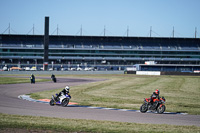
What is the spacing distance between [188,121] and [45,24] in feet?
303

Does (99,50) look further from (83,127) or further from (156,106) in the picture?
(83,127)

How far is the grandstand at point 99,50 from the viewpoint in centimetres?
12162

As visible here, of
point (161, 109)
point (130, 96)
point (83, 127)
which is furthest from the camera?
point (130, 96)

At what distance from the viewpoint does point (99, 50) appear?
413 ft

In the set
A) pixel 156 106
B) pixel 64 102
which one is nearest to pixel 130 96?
pixel 64 102

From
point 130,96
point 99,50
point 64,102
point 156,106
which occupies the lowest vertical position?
point 130,96

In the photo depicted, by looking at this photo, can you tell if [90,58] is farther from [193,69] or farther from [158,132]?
[158,132]

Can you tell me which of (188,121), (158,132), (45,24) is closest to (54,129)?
(158,132)

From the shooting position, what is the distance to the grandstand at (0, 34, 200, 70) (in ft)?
399

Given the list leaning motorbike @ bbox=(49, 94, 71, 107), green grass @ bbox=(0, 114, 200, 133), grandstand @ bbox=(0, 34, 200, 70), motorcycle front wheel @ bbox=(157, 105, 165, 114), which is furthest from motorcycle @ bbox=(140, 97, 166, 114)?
grandstand @ bbox=(0, 34, 200, 70)

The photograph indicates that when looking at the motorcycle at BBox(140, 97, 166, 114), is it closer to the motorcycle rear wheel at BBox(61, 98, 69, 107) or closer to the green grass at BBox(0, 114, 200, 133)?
the green grass at BBox(0, 114, 200, 133)

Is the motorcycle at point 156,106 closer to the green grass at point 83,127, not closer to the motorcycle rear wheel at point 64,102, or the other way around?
the green grass at point 83,127

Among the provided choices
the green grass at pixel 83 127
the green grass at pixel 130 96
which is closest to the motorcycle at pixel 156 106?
the green grass at pixel 130 96

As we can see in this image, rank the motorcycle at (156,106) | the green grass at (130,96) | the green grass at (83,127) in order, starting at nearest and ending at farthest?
the green grass at (83,127)
the motorcycle at (156,106)
the green grass at (130,96)
